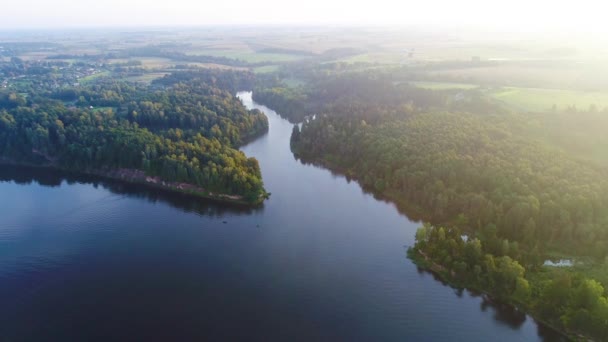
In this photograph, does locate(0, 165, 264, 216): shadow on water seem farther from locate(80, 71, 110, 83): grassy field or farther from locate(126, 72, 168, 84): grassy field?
locate(80, 71, 110, 83): grassy field

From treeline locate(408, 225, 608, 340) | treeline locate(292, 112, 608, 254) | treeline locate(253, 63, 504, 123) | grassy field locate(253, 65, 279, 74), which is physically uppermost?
grassy field locate(253, 65, 279, 74)

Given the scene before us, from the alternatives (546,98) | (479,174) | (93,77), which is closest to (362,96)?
(546,98)

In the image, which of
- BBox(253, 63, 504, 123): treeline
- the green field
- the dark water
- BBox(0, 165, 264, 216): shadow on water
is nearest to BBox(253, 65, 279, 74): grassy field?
the green field

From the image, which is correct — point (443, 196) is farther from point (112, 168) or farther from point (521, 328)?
point (112, 168)

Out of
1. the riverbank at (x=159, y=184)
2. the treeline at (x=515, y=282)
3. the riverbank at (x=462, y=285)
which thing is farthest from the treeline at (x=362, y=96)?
the treeline at (x=515, y=282)

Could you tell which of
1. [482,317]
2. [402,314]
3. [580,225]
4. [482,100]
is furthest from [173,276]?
[482,100]
